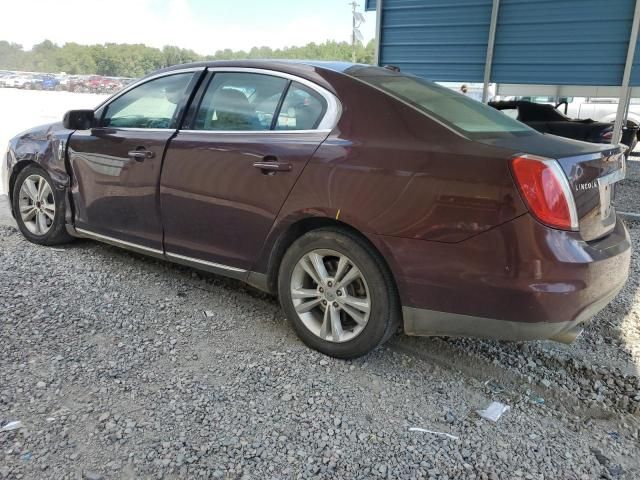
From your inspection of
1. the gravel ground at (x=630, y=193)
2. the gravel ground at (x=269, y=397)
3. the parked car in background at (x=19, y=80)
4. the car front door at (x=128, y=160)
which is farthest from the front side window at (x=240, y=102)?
the parked car in background at (x=19, y=80)

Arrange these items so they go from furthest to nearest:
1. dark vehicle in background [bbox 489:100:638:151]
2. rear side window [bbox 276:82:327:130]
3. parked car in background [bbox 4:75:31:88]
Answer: parked car in background [bbox 4:75:31:88] → dark vehicle in background [bbox 489:100:638:151] → rear side window [bbox 276:82:327:130]

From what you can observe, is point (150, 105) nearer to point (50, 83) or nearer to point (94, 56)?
point (50, 83)

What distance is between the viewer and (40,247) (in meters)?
4.72

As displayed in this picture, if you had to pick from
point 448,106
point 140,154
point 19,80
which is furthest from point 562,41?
point 19,80

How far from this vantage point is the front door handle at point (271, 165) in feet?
9.95

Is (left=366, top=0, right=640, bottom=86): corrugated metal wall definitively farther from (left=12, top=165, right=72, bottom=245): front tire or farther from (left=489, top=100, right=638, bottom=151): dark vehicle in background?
(left=12, top=165, right=72, bottom=245): front tire

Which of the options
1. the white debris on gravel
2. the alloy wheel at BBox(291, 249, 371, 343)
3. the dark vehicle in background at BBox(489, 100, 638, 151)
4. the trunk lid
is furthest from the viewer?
the dark vehicle in background at BBox(489, 100, 638, 151)

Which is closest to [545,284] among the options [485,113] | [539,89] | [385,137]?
[385,137]

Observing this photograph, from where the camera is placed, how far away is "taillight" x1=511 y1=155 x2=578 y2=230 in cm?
239

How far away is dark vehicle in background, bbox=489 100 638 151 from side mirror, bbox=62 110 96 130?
6148 mm

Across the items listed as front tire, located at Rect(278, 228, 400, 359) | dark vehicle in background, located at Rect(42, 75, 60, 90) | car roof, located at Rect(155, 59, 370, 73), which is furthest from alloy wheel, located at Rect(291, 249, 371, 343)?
dark vehicle in background, located at Rect(42, 75, 60, 90)

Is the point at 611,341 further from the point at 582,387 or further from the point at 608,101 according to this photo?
the point at 608,101

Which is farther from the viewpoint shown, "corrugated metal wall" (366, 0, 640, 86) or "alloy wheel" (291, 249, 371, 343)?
"corrugated metal wall" (366, 0, 640, 86)

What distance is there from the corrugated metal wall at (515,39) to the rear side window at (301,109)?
4.71m
